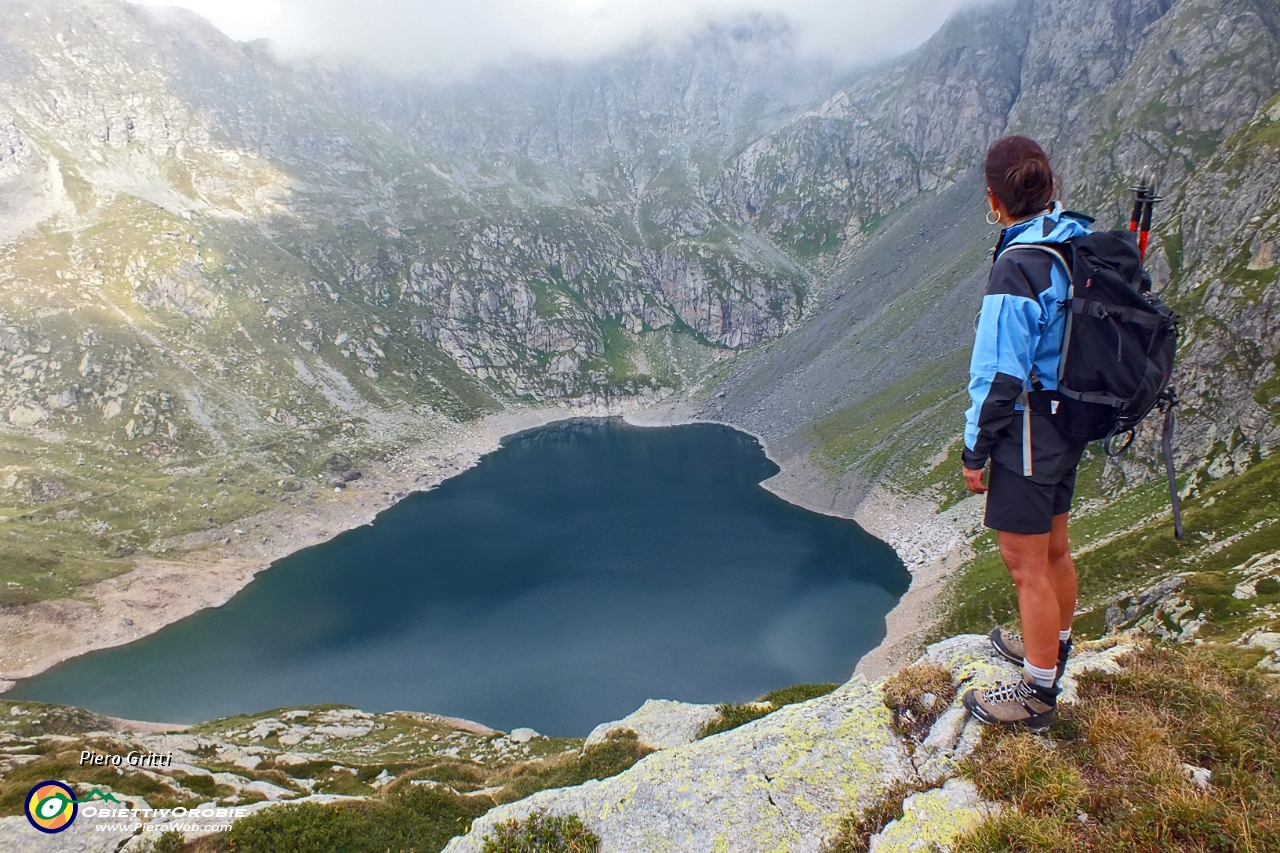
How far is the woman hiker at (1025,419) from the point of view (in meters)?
4.93

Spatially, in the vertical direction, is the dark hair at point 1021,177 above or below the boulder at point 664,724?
above

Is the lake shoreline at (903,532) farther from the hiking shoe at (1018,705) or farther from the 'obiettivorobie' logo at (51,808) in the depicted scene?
the 'obiettivorobie' logo at (51,808)

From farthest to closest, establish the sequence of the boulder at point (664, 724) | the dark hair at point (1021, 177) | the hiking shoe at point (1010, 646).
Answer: the boulder at point (664, 724)
the hiking shoe at point (1010, 646)
the dark hair at point (1021, 177)

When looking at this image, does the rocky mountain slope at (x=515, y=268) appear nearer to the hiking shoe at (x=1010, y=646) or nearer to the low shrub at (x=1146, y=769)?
the hiking shoe at (x=1010, y=646)

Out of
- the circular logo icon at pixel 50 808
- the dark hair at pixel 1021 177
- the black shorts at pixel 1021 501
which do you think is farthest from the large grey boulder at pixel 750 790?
the circular logo icon at pixel 50 808

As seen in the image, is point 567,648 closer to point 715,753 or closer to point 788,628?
point 788,628

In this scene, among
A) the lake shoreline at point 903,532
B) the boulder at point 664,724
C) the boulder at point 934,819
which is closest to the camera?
the boulder at point 934,819

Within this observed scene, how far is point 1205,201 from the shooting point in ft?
187

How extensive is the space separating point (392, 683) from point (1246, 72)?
454 feet

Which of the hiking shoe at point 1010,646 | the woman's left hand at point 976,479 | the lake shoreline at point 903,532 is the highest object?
the woman's left hand at point 976,479

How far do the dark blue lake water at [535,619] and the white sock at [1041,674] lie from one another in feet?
134

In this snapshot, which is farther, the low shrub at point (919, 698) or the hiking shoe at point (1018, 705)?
the low shrub at point (919, 698)

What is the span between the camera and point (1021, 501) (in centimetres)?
517

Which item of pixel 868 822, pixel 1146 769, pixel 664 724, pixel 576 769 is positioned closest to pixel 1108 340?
pixel 1146 769
